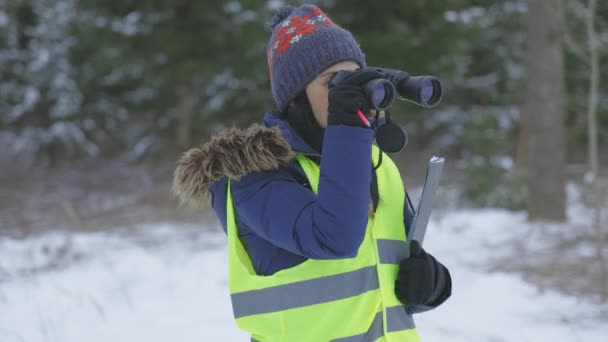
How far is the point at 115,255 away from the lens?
20.8 feet

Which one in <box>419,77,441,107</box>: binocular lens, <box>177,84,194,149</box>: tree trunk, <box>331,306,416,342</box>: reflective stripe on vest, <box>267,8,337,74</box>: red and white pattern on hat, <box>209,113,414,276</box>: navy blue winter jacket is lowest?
<box>177,84,194,149</box>: tree trunk

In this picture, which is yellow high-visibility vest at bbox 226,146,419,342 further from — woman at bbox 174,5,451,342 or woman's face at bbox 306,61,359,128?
woman's face at bbox 306,61,359,128

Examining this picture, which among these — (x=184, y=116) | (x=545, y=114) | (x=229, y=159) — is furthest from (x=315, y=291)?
(x=184, y=116)

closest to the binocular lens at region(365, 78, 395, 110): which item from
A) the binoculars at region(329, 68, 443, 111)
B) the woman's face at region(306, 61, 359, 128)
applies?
the binoculars at region(329, 68, 443, 111)

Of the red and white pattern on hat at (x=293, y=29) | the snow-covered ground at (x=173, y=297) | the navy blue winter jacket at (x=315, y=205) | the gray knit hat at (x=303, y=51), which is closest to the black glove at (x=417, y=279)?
the navy blue winter jacket at (x=315, y=205)

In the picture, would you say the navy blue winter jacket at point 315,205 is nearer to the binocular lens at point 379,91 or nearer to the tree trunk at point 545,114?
the binocular lens at point 379,91

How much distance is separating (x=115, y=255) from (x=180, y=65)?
698 centimetres

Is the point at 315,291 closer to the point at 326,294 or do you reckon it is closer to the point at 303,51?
the point at 326,294

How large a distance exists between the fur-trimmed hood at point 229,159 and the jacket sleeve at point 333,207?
15 cm

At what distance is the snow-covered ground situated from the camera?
160 inches

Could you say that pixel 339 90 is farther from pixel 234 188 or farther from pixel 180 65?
pixel 180 65

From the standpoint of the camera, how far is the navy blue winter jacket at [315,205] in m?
1.36

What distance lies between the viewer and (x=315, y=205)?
1.40 meters

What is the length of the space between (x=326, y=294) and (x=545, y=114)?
6692 millimetres
